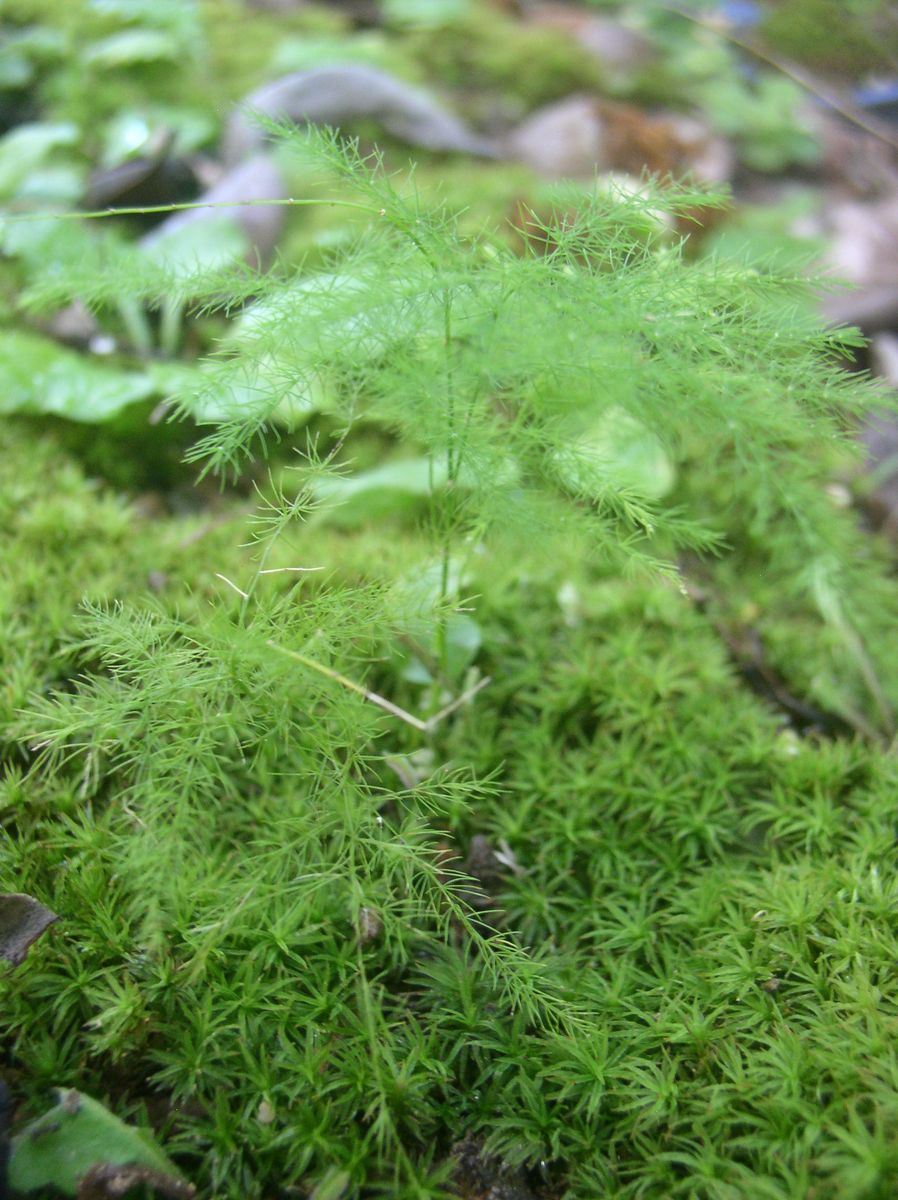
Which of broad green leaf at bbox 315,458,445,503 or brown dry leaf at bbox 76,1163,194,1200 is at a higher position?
broad green leaf at bbox 315,458,445,503

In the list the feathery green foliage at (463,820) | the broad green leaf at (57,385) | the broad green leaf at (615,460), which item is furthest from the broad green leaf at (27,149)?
the broad green leaf at (615,460)

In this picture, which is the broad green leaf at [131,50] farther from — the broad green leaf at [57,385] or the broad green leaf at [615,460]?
the broad green leaf at [615,460]

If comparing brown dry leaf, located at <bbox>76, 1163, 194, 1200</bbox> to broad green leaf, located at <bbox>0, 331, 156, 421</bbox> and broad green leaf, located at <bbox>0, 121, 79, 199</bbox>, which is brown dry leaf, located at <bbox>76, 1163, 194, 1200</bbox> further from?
broad green leaf, located at <bbox>0, 121, 79, 199</bbox>

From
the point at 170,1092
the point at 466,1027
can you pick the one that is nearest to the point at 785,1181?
the point at 466,1027

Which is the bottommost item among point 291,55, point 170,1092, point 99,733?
point 170,1092

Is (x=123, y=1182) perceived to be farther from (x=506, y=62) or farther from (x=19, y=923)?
(x=506, y=62)

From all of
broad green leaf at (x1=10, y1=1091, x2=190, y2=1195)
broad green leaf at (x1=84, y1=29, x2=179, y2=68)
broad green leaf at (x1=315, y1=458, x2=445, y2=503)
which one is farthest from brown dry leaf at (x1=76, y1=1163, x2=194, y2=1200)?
broad green leaf at (x1=84, y1=29, x2=179, y2=68)

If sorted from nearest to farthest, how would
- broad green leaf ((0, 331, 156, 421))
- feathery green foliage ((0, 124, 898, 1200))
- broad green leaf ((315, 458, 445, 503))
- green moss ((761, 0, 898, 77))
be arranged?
feathery green foliage ((0, 124, 898, 1200)) < broad green leaf ((315, 458, 445, 503)) < broad green leaf ((0, 331, 156, 421)) < green moss ((761, 0, 898, 77))

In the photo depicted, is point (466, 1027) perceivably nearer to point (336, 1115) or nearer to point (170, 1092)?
point (336, 1115)
